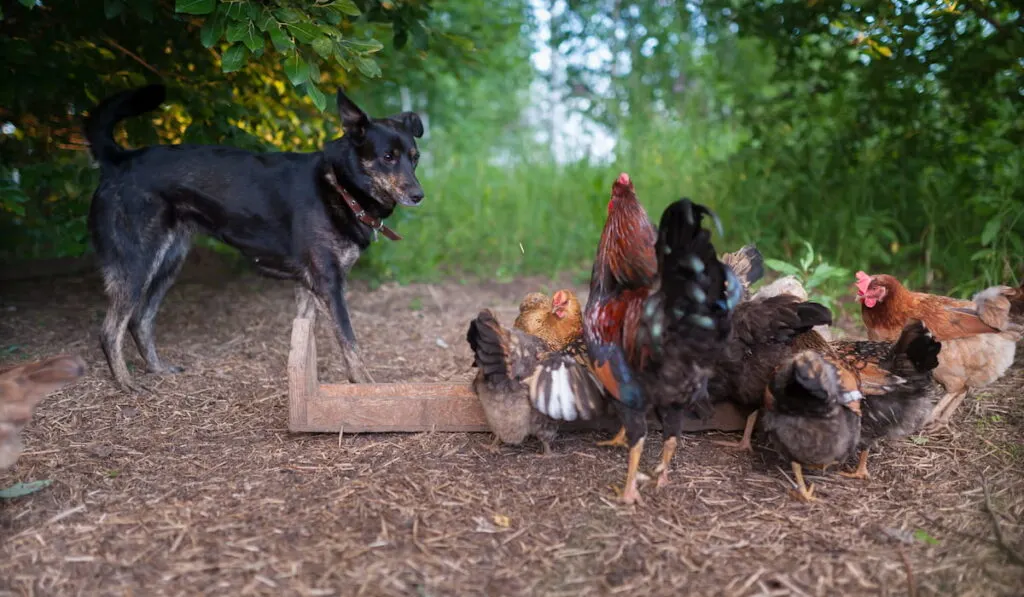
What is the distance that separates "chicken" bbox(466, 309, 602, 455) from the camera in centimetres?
331

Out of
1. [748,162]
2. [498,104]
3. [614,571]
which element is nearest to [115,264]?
[614,571]

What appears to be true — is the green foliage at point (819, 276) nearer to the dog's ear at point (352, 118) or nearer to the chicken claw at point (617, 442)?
the chicken claw at point (617, 442)

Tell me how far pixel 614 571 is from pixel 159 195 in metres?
3.45

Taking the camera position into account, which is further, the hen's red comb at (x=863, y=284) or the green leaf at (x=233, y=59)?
the hen's red comb at (x=863, y=284)

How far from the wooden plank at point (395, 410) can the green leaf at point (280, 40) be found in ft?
5.85

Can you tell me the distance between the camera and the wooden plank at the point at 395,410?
3.65m

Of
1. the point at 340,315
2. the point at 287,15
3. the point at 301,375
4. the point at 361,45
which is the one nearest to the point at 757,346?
the point at 301,375

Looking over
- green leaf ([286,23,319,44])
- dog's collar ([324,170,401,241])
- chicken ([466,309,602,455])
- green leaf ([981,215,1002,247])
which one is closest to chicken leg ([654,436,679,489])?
chicken ([466,309,602,455])

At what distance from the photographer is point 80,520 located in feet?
9.45

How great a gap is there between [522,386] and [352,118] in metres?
1.93

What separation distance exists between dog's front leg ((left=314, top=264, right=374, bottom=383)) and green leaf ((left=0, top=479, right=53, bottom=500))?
5.45 feet

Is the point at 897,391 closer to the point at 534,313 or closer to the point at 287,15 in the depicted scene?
the point at 534,313

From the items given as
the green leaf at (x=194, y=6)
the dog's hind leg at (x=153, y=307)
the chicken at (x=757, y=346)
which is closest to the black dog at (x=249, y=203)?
the dog's hind leg at (x=153, y=307)

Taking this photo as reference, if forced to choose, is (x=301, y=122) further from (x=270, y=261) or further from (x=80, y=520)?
(x=80, y=520)
